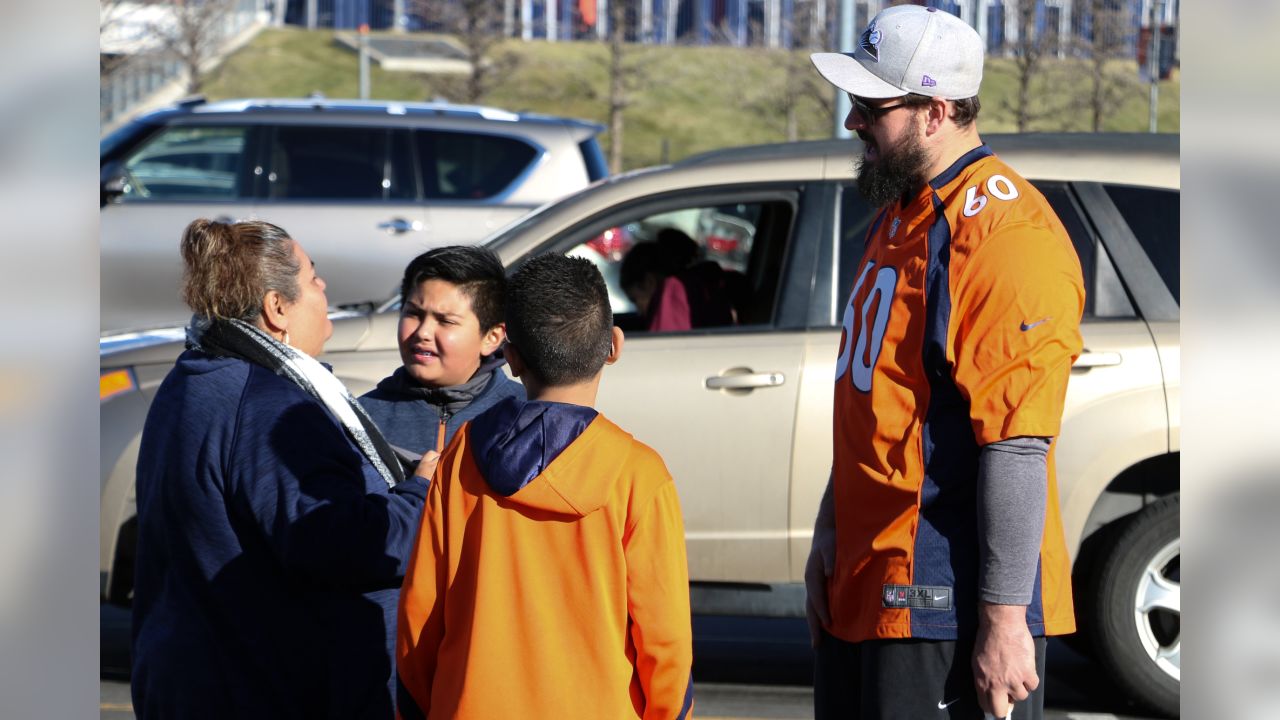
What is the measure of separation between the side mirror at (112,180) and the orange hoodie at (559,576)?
8.82m

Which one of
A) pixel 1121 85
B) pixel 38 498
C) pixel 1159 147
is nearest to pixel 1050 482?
pixel 38 498

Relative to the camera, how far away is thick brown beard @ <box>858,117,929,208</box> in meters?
2.72

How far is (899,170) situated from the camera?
273 cm

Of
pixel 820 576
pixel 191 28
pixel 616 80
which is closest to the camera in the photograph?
pixel 820 576

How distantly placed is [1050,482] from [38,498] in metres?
1.69

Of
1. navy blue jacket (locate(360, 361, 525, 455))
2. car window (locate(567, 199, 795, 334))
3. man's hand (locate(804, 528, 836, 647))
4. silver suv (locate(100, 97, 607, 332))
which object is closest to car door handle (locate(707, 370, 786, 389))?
car window (locate(567, 199, 795, 334))

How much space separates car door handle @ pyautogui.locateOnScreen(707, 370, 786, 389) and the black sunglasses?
2302 millimetres


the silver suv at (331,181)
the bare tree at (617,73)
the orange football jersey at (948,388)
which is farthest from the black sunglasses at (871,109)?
the bare tree at (617,73)

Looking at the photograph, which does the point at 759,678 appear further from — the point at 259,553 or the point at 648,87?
the point at 648,87

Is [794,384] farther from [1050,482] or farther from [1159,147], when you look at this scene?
[1050,482]

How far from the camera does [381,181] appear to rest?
10.9 m

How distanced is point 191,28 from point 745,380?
104ft

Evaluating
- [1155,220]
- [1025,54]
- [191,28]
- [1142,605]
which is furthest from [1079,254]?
[191,28]

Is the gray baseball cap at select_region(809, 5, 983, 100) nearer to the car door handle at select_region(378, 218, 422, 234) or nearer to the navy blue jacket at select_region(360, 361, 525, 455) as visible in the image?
the navy blue jacket at select_region(360, 361, 525, 455)
